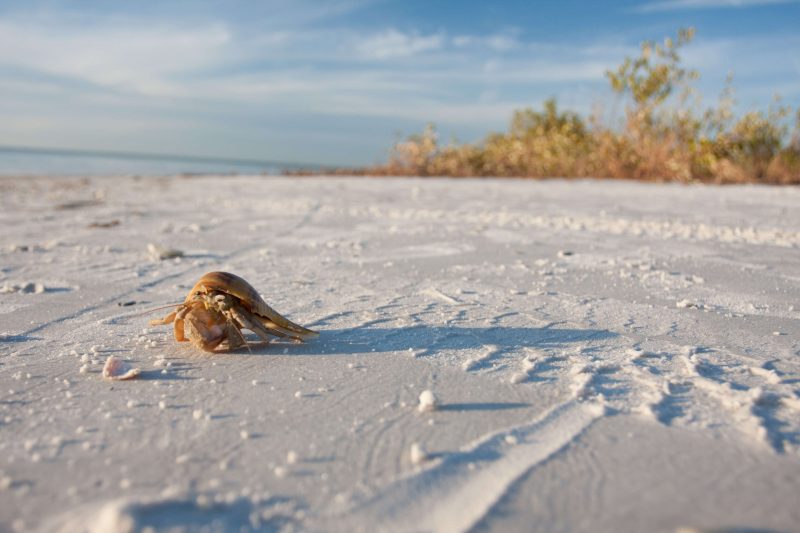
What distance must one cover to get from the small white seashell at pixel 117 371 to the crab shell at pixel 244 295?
36 centimetres

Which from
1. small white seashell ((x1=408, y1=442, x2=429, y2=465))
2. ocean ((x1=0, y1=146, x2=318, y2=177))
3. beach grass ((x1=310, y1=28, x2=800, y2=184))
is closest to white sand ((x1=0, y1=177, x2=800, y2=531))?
small white seashell ((x1=408, y1=442, x2=429, y2=465))

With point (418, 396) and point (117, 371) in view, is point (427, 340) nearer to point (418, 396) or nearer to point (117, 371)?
point (418, 396)

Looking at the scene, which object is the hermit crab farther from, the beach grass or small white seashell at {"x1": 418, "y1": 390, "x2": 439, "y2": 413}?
the beach grass

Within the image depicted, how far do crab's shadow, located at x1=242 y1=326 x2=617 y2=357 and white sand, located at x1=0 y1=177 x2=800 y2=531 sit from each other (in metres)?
0.01

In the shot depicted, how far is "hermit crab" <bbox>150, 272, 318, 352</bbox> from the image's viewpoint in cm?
223

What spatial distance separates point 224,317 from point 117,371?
1.43 feet

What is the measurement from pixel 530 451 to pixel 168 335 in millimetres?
1641

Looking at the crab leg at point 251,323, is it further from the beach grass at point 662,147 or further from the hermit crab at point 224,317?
the beach grass at point 662,147

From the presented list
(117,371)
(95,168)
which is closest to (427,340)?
(117,371)

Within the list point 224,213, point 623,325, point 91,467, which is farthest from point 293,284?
point 224,213

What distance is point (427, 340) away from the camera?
2.37m

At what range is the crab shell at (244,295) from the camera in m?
2.25

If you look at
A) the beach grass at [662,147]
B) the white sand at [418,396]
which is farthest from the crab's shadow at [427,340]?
the beach grass at [662,147]

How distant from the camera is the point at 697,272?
141 inches
